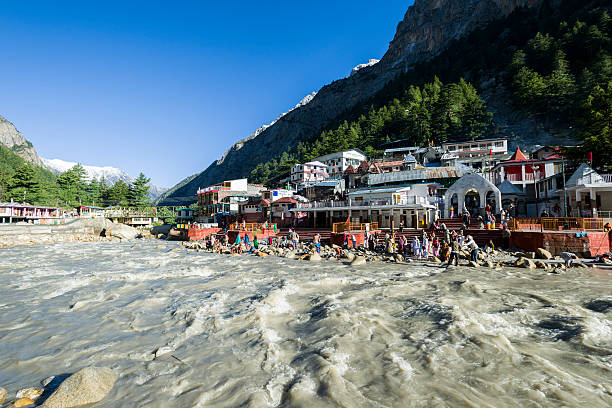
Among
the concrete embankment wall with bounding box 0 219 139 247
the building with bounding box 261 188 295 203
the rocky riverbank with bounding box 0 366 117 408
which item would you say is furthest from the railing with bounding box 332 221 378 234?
the concrete embankment wall with bounding box 0 219 139 247

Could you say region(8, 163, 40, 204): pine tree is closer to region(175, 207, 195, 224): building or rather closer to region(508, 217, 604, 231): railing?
region(175, 207, 195, 224): building

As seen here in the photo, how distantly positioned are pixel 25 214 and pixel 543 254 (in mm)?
80152

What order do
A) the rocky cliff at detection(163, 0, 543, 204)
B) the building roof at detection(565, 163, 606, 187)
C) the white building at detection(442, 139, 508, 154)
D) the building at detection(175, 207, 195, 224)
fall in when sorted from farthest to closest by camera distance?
the rocky cliff at detection(163, 0, 543, 204)
the building at detection(175, 207, 195, 224)
the white building at detection(442, 139, 508, 154)
the building roof at detection(565, 163, 606, 187)

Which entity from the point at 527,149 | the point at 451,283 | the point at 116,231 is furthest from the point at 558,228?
the point at 116,231

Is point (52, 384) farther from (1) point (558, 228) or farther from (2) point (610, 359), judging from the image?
(1) point (558, 228)

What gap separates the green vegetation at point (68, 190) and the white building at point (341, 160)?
50.7m

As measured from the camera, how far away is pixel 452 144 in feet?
218

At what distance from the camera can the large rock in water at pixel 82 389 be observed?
520 cm

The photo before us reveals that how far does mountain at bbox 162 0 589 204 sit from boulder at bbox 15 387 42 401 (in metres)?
83.0

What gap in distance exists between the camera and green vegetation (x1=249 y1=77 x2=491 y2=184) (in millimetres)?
72438

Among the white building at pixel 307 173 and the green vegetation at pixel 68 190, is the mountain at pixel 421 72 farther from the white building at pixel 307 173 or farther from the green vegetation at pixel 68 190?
the green vegetation at pixel 68 190

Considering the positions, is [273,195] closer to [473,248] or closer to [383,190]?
[383,190]

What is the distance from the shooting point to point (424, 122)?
256ft

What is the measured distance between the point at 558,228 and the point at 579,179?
269 inches
